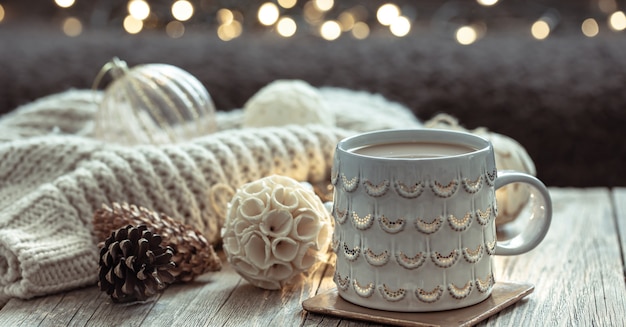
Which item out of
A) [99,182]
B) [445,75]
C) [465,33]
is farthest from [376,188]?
[465,33]

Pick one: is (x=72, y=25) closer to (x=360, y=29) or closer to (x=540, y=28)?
(x=360, y=29)

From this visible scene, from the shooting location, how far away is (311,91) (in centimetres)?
102

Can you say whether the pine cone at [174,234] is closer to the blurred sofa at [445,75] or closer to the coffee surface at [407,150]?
the coffee surface at [407,150]

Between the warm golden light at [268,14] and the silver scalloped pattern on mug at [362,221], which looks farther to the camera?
the warm golden light at [268,14]

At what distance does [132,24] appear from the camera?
254 centimetres

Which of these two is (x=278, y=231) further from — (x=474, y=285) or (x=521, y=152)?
(x=521, y=152)

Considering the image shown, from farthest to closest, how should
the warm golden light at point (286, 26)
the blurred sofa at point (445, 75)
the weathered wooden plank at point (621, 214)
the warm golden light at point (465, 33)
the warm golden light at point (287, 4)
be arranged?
1. the warm golden light at point (287, 4)
2. the warm golden light at point (286, 26)
3. the warm golden light at point (465, 33)
4. the blurred sofa at point (445, 75)
5. the weathered wooden plank at point (621, 214)

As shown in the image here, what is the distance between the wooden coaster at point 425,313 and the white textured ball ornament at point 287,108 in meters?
0.34

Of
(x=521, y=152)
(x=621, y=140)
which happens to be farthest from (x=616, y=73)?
(x=521, y=152)

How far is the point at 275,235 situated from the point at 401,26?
180 cm

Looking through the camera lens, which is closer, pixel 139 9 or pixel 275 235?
pixel 275 235

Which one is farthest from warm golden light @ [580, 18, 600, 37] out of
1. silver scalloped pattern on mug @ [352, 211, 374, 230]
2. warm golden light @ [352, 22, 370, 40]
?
silver scalloped pattern on mug @ [352, 211, 374, 230]

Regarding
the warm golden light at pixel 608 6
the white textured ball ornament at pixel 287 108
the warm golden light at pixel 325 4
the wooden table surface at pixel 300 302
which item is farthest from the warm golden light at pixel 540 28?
the wooden table surface at pixel 300 302

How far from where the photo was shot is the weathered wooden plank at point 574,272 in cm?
64
